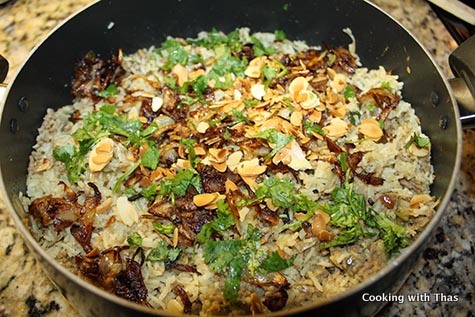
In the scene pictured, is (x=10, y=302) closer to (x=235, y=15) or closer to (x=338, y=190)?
(x=338, y=190)

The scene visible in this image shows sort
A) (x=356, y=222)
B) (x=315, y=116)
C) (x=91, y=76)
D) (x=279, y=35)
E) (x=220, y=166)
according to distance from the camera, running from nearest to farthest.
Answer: (x=356, y=222) → (x=220, y=166) → (x=315, y=116) → (x=91, y=76) → (x=279, y=35)

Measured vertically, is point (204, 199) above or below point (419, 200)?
below

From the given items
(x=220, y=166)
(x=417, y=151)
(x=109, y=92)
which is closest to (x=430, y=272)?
(x=417, y=151)

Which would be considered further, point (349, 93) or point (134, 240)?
point (349, 93)

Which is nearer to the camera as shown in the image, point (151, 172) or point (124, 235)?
point (124, 235)

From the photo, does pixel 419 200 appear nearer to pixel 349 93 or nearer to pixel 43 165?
pixel 349 93

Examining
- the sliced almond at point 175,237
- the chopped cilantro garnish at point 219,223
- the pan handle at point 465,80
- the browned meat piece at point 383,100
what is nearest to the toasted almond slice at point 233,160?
the chopped cilantro garnish at point 219,223

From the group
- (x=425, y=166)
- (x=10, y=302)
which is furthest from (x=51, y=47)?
(x=425, y=166)
